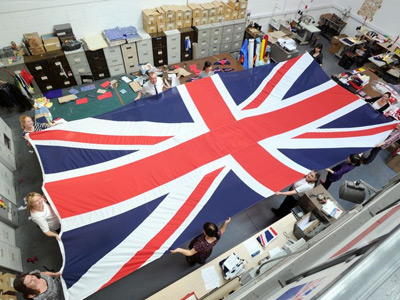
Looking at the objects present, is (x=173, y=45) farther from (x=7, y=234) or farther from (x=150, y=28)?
(x=7, y=234)

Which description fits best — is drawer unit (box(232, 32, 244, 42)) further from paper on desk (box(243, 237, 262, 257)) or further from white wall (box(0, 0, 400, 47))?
paper on desk (box(243, 237, 262, 257))

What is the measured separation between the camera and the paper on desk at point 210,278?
240 centimetres

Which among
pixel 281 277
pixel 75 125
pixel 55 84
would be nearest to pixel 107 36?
pixel 55 84

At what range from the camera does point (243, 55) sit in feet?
→ 17.4

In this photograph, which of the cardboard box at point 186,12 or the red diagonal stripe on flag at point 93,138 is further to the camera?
the cardboard box at point 186,12

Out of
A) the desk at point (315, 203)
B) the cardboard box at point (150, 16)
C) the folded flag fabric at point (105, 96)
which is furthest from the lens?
the cardboard box at point (150, 16)

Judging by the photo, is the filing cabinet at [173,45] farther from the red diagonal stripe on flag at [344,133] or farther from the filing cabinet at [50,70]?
the red diagonal stripe on flag at [344,133]

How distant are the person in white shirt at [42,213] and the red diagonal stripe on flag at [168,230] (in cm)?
76

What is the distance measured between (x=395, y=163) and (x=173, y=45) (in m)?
5.16

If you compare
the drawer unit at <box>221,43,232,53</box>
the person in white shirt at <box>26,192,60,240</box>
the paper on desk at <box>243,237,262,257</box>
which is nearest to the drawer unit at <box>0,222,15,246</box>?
the person in white shirt at <box>26,192,60,240</box>

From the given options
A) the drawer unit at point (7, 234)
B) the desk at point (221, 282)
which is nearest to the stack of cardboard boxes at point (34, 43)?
the drawer unit at point (7, 234)

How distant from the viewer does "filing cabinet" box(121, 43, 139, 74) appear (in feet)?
17.6

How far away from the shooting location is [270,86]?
3.96 metres

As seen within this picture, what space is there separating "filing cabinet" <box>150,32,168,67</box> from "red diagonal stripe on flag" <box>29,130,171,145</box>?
3.34 metres
